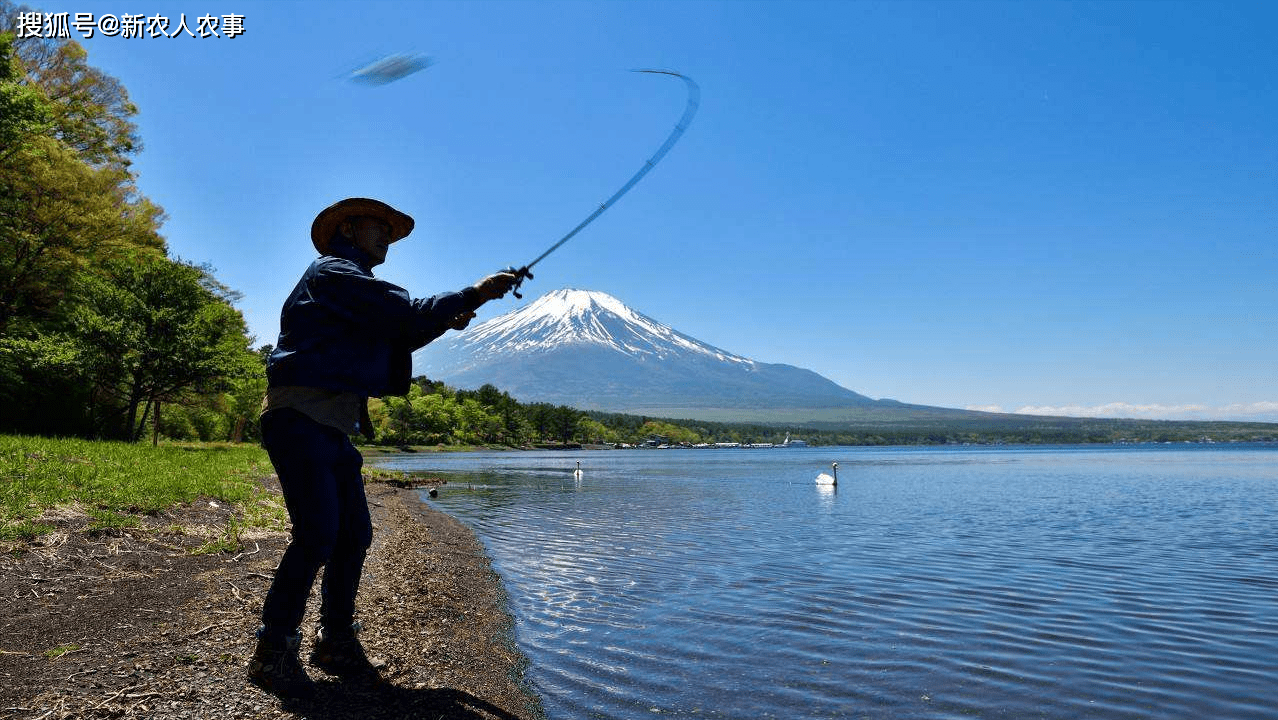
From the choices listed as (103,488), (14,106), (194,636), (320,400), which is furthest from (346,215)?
(14,106)

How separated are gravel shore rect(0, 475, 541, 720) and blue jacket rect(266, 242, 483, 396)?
181 centimetres

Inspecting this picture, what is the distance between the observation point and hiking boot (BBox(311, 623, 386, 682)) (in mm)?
4426

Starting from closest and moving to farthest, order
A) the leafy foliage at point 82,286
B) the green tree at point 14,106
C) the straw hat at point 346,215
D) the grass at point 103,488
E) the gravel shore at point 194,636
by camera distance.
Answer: the gravel shore at point 194,636, the straw hat at point 346,215, the grass at point 103,488, the green tree at point 14,106, the leafy foliage at point 82,286

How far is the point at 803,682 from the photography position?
235 inches

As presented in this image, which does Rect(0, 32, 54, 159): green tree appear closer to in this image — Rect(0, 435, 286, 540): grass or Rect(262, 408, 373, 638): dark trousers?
Rect(0, 435, 286, 540): grass

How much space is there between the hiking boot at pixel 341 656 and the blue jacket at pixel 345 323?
64.8 inches

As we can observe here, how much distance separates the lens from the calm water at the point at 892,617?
5707 millimetres

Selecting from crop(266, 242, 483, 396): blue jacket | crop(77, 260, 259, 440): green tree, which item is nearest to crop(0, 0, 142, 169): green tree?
crop(77, 260, 259, 440): green tree

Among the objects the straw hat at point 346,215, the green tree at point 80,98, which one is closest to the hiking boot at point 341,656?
the straw hat at point 346,215

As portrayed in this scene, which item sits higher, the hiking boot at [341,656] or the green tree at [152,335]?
the green tree at [152,335]

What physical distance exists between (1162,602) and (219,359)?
3178cm

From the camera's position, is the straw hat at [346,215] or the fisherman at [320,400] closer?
the fisherman at [320,400]

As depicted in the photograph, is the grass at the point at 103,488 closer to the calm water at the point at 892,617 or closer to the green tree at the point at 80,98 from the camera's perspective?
the calm water at the point at 892,617

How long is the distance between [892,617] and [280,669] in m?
7.05
